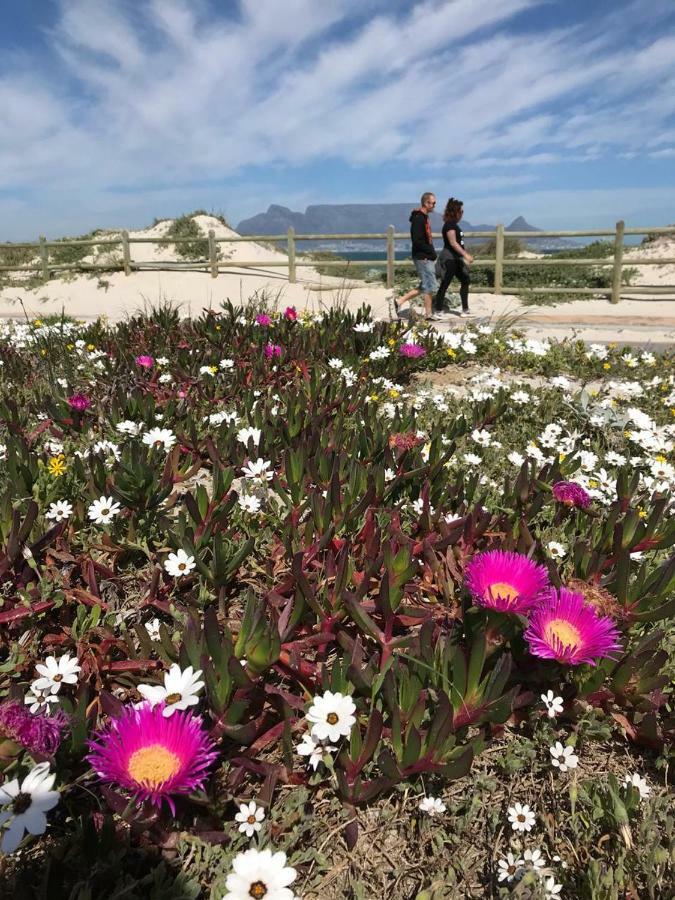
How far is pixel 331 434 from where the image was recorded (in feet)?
8.99

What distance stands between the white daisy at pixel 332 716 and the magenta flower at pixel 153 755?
0.78 feet

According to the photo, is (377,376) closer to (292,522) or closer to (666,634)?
(292,522)

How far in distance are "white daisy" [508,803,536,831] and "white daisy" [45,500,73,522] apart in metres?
1.62

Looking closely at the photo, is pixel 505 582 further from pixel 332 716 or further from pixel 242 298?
pixel 242 298

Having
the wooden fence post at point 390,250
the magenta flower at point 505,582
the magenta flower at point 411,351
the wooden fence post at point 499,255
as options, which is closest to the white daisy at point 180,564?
the magenta flower at point 505,582

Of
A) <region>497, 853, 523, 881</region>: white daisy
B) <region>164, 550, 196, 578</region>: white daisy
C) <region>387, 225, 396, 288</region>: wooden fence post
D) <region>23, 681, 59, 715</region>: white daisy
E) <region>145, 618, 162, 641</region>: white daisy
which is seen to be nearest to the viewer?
<region>497, 853, 523, 881</region>: white daisy

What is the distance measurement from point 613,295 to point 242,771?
42.5 feet

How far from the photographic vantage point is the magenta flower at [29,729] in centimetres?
116

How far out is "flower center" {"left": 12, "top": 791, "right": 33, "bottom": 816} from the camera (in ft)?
3.42

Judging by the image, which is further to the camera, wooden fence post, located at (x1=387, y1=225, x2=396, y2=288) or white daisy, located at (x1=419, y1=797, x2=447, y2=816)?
A: wooden fence post, located at (x1=387, y1=225, x2=396, y2=288)

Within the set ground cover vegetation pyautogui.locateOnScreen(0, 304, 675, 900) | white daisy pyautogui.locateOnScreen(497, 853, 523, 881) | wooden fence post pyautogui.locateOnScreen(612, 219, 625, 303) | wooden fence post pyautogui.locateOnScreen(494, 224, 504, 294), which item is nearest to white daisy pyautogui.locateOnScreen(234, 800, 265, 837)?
ground cover vegetation pyautogui.locateOnScreen(0, 304, 675, 900)

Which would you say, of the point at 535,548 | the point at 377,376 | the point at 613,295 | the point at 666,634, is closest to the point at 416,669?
the point at 535,548

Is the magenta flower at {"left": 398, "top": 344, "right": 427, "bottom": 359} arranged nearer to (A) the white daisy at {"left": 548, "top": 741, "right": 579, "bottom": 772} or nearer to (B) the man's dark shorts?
(A) the white daisy at {"left": 548, "top": 741, "right": 579, "bottom": 772}

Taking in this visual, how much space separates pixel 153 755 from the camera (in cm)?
108
